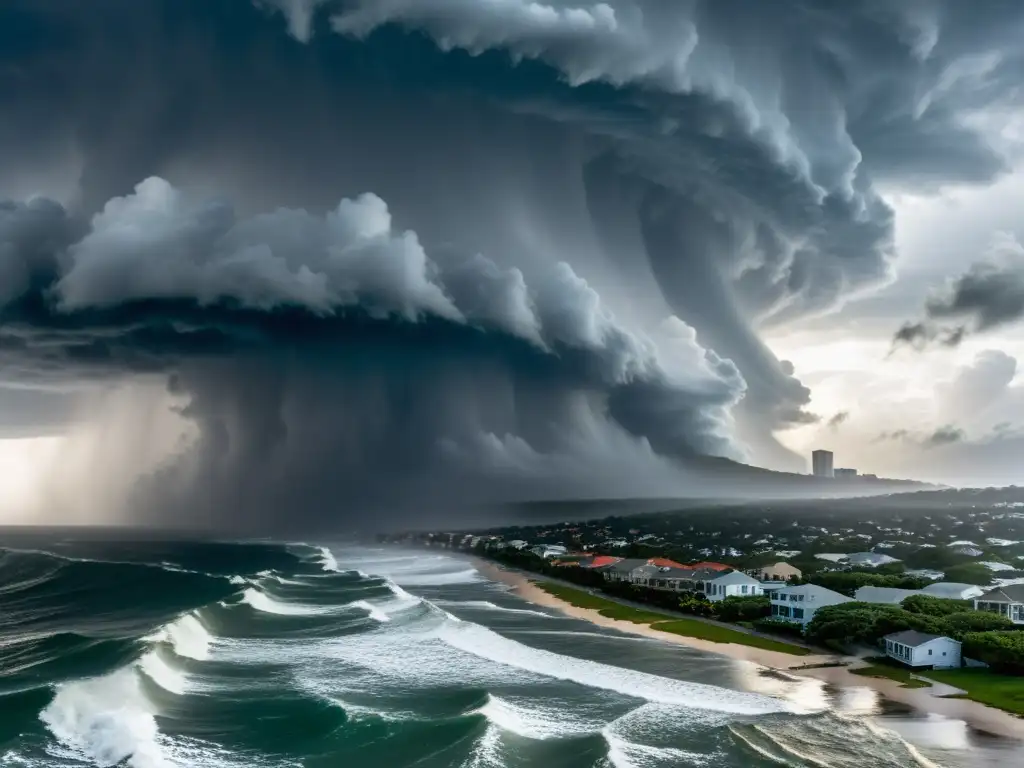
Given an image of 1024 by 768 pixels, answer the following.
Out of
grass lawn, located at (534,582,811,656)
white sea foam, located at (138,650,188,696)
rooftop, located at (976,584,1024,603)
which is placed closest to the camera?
white sea foam, located at (138,650,188,696)

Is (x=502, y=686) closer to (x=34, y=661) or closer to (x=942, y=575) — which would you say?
(x=34, y=661)

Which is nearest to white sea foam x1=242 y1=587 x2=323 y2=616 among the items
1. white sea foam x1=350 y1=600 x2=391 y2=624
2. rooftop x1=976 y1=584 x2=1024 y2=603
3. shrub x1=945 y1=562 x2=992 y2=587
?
white sea foam x1=350 y1=600 x2=391 y2=624

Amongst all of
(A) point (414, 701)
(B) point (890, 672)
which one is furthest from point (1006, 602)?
(A) point (414, 701)

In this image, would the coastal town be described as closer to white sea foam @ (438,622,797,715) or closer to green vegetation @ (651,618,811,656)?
green vegetation @ (651,618,811,656)

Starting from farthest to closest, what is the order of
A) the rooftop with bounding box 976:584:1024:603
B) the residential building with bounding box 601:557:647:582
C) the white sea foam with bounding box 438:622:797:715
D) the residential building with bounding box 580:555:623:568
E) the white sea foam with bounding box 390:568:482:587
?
the residential building with bounding box 580:555:623:568 < the white sea foam with bounding box 390:568:482:587 < the residential building with bounding box 601:557:647:582 < the rooftop with bounding box 976:584:1024:603 < the white sea foam with bounding box 438:622:797:715

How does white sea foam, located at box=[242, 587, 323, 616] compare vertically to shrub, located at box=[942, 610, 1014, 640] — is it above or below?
below

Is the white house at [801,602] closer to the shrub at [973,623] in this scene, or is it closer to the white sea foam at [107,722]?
the shrub at [973,623]
